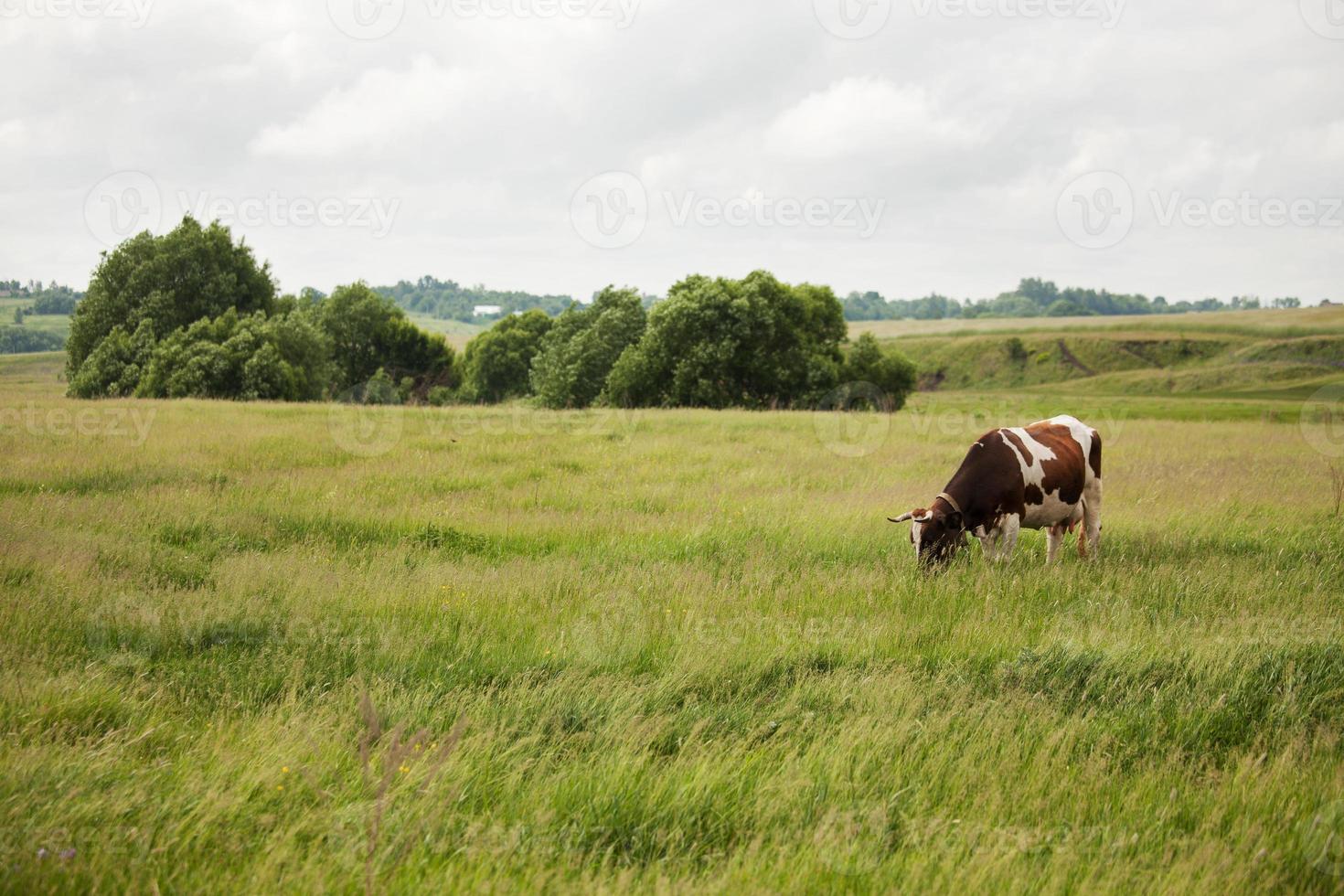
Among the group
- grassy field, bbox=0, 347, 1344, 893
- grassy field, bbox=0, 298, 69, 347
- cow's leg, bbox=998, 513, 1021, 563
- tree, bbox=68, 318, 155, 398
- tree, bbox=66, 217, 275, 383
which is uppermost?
grassy field, bbox=0, 298, 69, 347

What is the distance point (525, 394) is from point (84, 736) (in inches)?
2779

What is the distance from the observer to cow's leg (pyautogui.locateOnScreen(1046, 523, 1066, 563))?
10.5 meters

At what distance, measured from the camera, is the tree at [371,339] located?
64312mm

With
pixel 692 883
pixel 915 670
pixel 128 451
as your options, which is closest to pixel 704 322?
pixel 128 451

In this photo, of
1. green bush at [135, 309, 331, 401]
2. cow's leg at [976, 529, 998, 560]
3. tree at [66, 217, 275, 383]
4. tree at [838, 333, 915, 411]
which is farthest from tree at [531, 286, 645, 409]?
cow's leg at [976, 529, 998, 560]

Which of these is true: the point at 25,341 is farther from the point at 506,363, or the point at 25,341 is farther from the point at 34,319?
the point at 506,363

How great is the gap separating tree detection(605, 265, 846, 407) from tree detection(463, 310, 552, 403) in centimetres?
3190

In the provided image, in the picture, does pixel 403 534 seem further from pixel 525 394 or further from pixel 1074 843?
pixel 525 394

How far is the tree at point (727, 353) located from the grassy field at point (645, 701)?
1195 inches

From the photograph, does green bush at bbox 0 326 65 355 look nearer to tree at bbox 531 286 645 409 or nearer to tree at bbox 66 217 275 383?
tree at bbox 66 217 275 383

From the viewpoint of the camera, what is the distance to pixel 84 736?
178 inches

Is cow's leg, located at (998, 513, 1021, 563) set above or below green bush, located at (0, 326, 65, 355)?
below

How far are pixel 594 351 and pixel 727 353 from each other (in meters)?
14.0

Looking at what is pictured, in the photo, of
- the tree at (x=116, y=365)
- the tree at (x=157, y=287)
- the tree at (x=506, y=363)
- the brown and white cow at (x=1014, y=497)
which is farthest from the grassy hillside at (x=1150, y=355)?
the brown and white cow at (x=1014, y=497)
